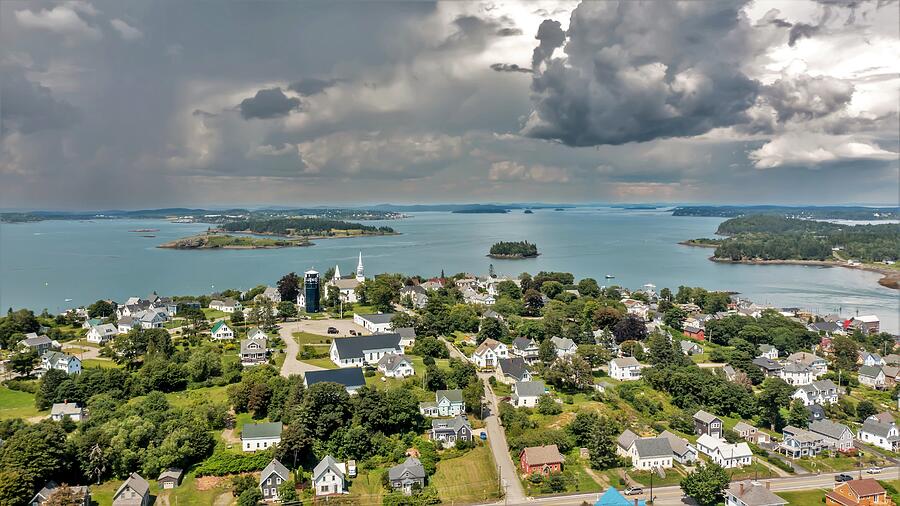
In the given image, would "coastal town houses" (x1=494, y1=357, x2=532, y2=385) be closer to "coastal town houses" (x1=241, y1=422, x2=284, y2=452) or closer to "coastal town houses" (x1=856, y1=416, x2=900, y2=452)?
"coastal town houses" (x1=241, y1=422, x2=284, y2=452)

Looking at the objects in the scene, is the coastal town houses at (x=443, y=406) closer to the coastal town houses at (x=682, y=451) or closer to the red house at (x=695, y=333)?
the coastal town houses at (x=682, y=451)

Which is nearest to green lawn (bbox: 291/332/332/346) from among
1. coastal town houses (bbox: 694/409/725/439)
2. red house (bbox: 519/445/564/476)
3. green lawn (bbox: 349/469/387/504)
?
green lawn (bbox: 349/469/387/504)

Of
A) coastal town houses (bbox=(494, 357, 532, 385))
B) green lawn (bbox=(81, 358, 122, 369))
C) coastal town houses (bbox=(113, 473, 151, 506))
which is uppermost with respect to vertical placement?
coastal town houses (bbox=(494, 357, 532, 385))

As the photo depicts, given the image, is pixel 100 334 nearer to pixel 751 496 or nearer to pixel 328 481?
pixel 328 481

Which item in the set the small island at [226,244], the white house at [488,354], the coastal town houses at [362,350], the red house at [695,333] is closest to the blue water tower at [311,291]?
Result: the coastal town houses at [362,350]

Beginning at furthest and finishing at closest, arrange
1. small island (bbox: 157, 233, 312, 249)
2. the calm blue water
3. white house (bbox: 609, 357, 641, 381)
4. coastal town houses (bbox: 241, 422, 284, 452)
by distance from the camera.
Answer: small island (bbox: 157, 233, 312, 249) → the calm blue water → white house (bbox: 609, 357, 641, 381) → coastal town houses (bbox: 241, 422, 284, 452)

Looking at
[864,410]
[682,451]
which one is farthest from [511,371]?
[864,410]
